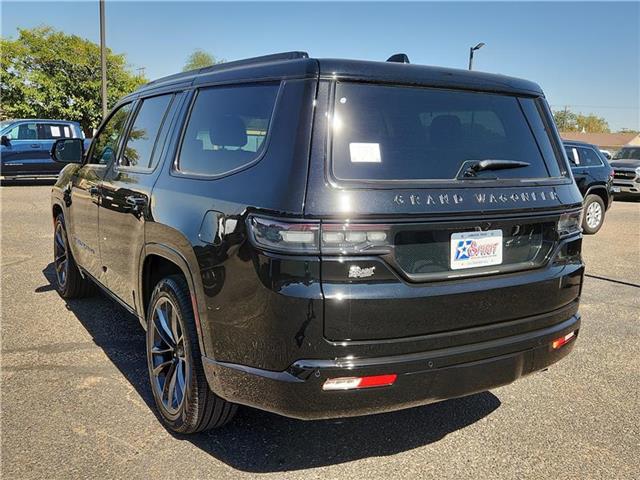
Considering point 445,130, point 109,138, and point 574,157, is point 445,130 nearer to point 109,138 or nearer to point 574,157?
point 109,138

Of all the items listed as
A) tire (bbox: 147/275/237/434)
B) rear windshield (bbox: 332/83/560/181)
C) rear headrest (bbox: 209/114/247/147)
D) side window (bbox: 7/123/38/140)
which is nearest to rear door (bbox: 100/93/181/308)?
tire (bbox: 147/275/237/434)

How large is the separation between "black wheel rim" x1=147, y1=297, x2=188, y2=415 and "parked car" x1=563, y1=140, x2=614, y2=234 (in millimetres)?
10480

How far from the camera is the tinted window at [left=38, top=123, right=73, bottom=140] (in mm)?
17547

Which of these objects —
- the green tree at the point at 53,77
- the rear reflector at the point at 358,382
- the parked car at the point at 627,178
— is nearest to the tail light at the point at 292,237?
the rear reflector at the point at 358,382

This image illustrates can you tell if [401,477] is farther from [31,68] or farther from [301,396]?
[31,68]

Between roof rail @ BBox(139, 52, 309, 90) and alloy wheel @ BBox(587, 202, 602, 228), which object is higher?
roof rail @ BBox(139, 52, 309, 90)

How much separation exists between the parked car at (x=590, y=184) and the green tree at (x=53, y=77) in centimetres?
2149

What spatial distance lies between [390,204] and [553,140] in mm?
1296

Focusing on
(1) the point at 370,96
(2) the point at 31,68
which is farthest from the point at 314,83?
(2) the point at 31,68

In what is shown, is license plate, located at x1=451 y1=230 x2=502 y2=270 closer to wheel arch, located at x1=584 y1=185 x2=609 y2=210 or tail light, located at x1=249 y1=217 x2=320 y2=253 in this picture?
tail light, located at x1=249 y1=217 x2=320 y2=253

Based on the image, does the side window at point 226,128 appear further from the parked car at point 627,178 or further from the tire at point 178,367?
the parked car at point 627,178

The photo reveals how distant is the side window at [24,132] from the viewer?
17141 millimetres

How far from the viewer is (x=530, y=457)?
2.89 meters

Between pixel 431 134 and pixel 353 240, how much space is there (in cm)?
74
